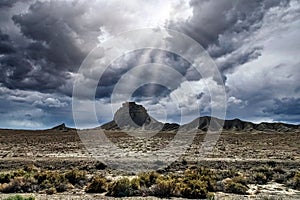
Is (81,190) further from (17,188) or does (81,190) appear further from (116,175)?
(116,175)

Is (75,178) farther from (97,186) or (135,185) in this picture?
(135,185)

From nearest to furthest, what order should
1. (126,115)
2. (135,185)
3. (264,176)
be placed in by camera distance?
(135,185) → (264,176) → (126,115)

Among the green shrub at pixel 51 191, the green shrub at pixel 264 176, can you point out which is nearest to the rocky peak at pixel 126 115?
the green shrub at pixel 264 176

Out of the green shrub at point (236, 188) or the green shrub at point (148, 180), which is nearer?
the green shrub at point (236, 188)

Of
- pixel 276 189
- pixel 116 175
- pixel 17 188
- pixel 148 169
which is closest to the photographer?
pixel 17 188

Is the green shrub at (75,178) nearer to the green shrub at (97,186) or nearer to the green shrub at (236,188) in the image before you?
the green shrub at (97,186)

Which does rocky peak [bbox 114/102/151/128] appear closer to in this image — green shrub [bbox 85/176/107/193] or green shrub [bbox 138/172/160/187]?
green shrub [bbox 138/172/160/187]

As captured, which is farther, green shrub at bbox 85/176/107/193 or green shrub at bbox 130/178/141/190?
green shrub at bbox 85/176/107/193

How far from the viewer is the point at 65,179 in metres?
22.3

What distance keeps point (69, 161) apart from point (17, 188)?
12390 millimetres

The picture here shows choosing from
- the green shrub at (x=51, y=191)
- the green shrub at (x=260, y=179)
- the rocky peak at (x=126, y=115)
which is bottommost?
the green shrub at (x=51, y=191)

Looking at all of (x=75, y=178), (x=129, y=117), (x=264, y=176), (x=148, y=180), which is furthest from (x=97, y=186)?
(x=129, y=117)

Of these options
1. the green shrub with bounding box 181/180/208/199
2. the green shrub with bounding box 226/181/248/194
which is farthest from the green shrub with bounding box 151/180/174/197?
the green shrub with bounding box 226/181/248/194

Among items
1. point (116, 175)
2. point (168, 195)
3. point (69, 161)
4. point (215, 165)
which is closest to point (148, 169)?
point (116, 175)
